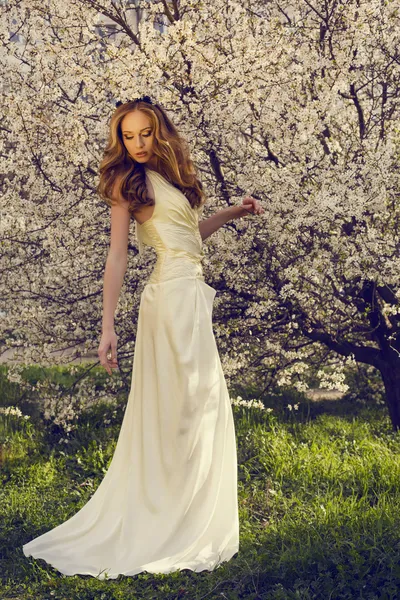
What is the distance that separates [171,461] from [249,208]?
133 cm

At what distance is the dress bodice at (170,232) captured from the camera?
3910 mm

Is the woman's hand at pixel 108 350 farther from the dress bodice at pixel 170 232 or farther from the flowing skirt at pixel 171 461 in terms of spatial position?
the dress bodice at pixel 170 232

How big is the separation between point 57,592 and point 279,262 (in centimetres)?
240

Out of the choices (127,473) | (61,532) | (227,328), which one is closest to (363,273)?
(227,328)

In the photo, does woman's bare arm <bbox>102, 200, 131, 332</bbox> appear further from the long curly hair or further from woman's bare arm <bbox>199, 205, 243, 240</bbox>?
woman's bare arm <bbox>199, 205, 243, 240</bbox>

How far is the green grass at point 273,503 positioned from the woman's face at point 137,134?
193 centimetres

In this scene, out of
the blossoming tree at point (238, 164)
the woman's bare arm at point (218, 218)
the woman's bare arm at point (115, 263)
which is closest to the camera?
the woman's bare arm at point (115, 263)

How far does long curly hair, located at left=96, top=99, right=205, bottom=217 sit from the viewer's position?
3842 millimetres

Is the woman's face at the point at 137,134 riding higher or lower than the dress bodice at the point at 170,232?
higher

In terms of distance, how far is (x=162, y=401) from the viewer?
389cm

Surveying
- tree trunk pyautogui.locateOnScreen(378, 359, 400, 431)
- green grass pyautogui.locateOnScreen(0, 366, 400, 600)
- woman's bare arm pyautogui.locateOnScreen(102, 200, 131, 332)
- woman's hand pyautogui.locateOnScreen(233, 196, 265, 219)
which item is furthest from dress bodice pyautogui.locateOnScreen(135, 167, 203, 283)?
tree trunk pyautogui.locateOnScreen(378, 359, 400, 431)

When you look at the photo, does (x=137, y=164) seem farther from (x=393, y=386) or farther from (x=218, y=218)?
(x=393, y=386)

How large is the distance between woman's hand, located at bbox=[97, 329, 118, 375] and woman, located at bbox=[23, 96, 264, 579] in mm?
107

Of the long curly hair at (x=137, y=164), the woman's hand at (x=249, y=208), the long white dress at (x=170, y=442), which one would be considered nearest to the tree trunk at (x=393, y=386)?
the woman's hand at (x=249, y=208)
